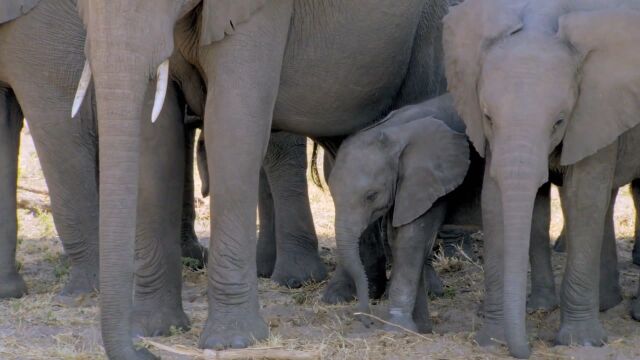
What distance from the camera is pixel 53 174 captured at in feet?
24.2

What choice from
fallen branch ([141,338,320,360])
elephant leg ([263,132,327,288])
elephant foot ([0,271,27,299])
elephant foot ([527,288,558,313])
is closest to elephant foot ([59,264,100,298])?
elephant foot ([0,271,27,299])

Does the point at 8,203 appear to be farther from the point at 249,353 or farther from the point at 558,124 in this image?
the point at 558,124

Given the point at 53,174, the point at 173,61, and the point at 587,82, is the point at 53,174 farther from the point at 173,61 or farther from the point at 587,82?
the point at 587,82

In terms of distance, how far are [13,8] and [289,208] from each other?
6.01ft

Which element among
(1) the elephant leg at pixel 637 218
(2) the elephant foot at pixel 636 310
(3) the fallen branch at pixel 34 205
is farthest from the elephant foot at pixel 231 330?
(3) the fallen branch at pixel 34 205

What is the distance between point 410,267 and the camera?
254 inches

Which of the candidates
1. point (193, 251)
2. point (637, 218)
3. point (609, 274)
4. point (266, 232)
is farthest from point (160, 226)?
point (637, 218)

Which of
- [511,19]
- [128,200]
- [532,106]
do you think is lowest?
[128,200]

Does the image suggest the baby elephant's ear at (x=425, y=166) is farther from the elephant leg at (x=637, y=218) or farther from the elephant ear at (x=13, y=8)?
the elephant ear at (x=13, y=8)

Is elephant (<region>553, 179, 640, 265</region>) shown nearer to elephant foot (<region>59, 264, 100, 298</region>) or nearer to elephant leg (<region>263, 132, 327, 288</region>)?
elephant leg (<region>263, 132, 327, 288</region>)

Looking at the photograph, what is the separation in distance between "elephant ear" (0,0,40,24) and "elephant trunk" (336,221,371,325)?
6.46ft

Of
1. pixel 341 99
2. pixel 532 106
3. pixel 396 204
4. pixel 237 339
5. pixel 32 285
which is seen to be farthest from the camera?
pixel 32 285

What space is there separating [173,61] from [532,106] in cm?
156

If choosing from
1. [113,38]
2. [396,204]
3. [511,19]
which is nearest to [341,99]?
[396,204]
